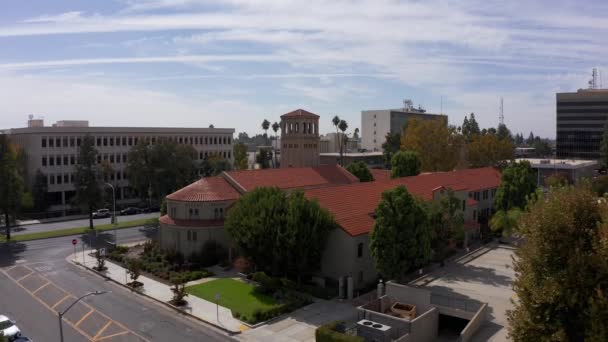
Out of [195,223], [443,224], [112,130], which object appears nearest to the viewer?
[443,224]

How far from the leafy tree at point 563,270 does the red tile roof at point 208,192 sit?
37.4 metres

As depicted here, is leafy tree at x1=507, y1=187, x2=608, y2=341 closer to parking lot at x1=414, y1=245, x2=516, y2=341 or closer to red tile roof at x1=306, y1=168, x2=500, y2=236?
parking lot at x1=414, y1=245, x2=516, y2=341

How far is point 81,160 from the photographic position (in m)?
72.4

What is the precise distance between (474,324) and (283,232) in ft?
55.7

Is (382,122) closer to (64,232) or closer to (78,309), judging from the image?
(64,232)

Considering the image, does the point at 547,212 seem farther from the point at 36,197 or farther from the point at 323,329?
the point at 36,197

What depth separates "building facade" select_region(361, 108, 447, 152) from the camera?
18662cm

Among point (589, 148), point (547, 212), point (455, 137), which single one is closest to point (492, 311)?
point (547, 212)

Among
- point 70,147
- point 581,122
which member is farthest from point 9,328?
point 581,122

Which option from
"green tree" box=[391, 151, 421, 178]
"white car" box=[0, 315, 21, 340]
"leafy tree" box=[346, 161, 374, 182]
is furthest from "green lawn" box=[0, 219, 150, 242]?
"green tree" box=[391, 151, 421, 178]

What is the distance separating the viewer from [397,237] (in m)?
39.8

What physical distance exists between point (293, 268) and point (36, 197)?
61567 mm

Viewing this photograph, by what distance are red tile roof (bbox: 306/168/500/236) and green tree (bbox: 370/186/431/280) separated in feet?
13.2

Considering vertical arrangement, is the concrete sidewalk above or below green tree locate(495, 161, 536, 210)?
below
